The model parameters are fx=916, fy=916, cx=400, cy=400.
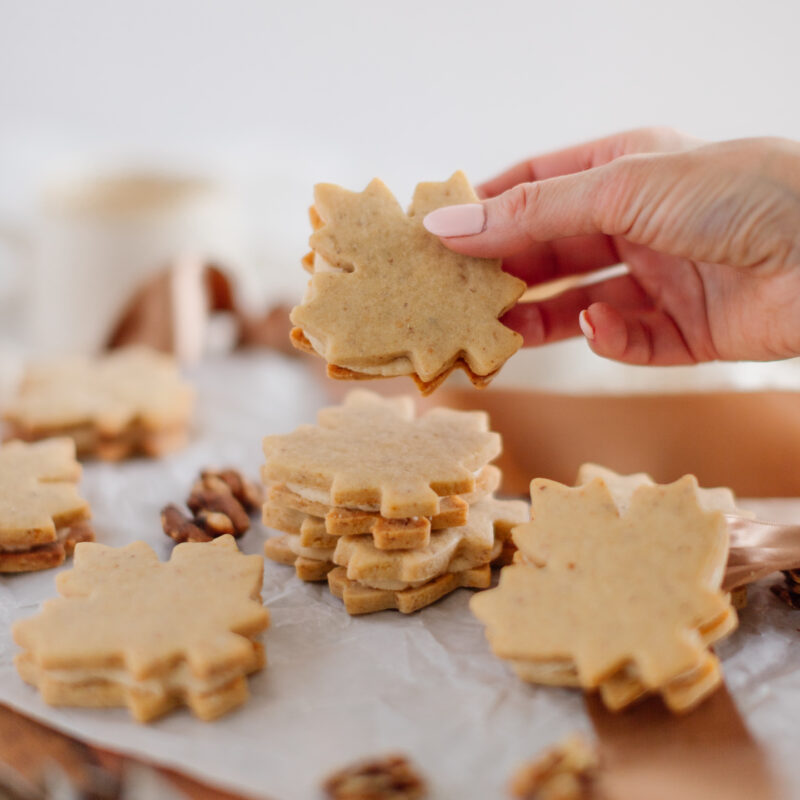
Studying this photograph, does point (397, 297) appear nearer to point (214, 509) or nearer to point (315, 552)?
point (315, 552)

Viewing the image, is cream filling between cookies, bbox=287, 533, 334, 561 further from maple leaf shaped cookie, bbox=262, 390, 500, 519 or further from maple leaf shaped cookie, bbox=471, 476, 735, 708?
maple leaf shaped cookie, bbox=471, 476, 735, 708

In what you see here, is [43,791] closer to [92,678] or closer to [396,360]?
[92,678]

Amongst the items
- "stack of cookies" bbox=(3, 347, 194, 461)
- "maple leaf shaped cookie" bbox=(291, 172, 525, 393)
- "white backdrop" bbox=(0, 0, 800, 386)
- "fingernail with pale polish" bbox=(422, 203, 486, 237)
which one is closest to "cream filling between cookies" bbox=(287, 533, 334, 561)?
"maple leaf shaped cookie" bbox=(291, 172, 525, 393)

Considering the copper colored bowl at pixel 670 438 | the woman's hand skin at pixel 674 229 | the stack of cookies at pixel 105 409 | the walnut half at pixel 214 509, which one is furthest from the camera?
the stack of cookies at pixel 105 409

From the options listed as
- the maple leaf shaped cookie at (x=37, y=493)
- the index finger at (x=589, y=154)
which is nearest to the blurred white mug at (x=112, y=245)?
the maple leaf shaped cookie at (x=37, y=493)

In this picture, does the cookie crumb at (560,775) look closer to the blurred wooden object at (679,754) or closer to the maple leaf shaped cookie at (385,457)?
the blurred wooden object at (679,754)

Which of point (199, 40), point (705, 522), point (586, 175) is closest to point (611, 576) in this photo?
point (705, 522)
